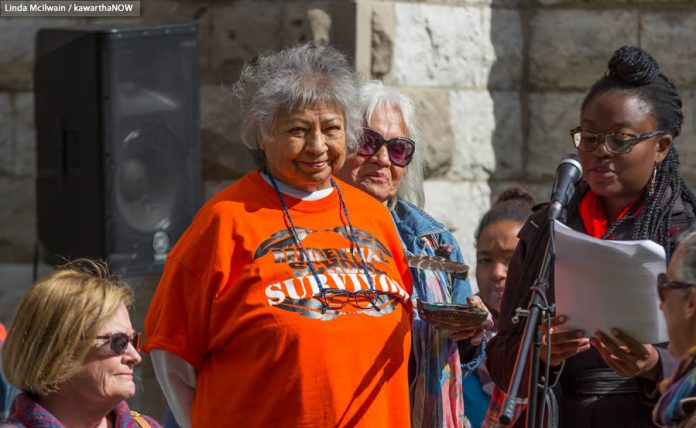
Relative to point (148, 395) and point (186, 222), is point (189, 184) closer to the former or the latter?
point (186, 222)

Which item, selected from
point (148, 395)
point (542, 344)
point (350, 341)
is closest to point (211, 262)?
point (350, 341)

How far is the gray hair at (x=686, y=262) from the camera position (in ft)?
10.2

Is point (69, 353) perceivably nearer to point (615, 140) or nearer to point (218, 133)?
point (615, 140)

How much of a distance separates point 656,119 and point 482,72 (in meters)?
2.83

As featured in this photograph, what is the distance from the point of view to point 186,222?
6504 millimetres

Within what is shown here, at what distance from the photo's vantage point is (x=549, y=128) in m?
6.86

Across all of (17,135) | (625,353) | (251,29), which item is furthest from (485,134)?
(625,353)

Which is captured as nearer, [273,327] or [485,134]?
[273,327]

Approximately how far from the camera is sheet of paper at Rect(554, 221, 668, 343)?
138 inches

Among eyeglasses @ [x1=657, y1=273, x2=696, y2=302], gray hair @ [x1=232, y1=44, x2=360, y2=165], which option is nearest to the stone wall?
gray hair @ [x1=232, y1=44, x2=360, y2=165]

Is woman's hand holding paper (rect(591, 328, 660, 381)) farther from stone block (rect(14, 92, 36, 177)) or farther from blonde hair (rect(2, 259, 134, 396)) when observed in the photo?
stone block (rect(14, 92, 36, 177))

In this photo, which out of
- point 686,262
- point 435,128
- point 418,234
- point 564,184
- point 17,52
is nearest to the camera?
point 686,262

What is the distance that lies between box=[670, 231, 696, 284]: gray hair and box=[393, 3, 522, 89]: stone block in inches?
133

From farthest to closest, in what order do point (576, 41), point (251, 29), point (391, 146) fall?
point (576, 41), point (251, 29), point (391, 146)
